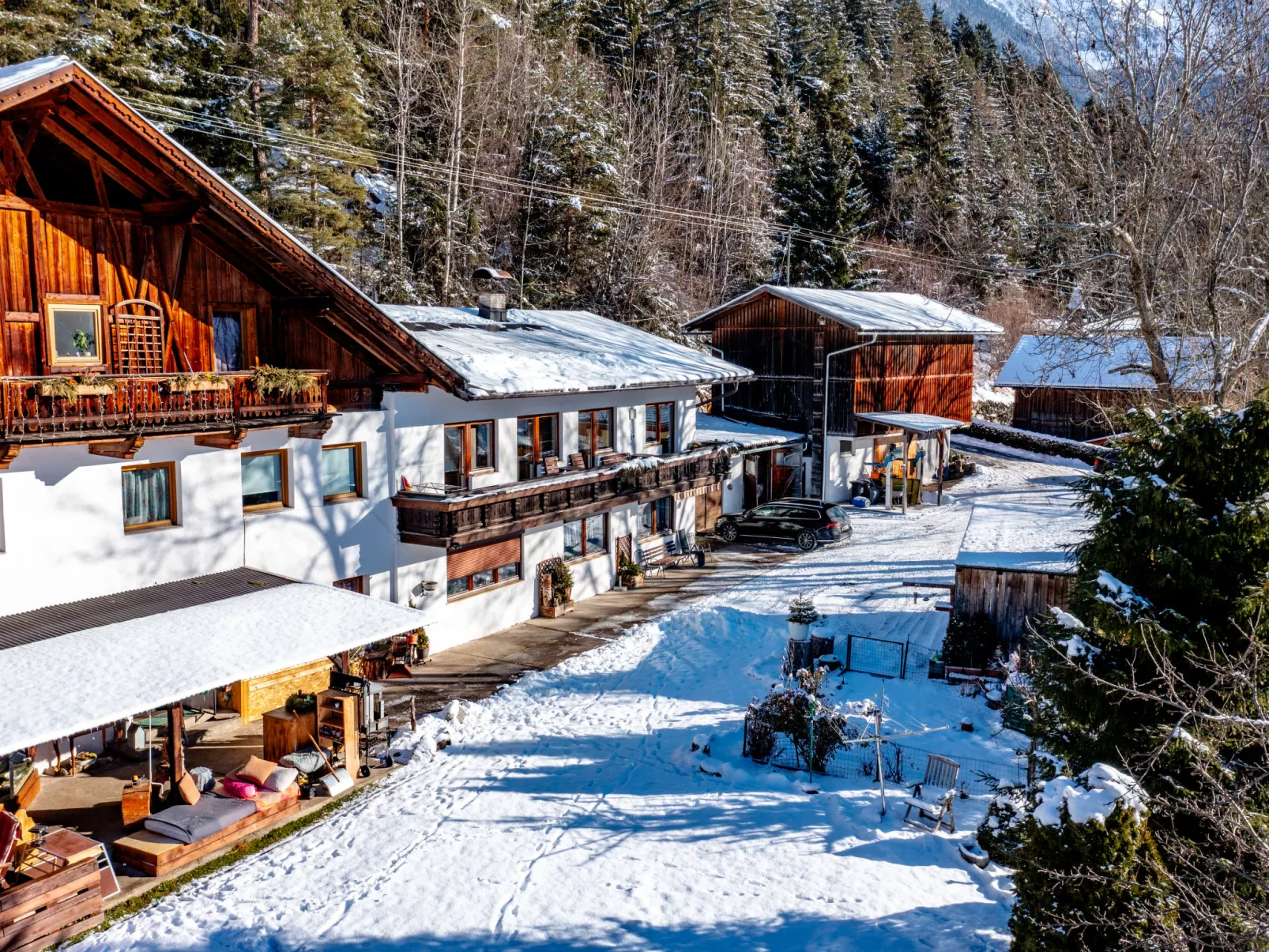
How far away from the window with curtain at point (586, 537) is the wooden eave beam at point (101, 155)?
13428mm

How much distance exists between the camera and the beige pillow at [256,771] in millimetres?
13969

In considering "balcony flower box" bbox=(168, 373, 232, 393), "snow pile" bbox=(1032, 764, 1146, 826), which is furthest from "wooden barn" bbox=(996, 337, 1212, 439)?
"snow pile" bbox=(1032, 764, 1146, 826)

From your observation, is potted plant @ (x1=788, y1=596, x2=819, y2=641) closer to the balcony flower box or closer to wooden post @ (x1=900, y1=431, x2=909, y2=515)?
the balcony flower box

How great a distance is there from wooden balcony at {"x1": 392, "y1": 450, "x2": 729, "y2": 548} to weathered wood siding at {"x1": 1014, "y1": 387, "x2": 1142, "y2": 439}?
30.6 m

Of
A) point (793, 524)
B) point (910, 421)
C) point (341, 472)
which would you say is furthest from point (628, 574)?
point (910, 421)

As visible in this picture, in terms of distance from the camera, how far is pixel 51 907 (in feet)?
35.7

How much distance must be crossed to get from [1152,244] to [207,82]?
30069 millimetres

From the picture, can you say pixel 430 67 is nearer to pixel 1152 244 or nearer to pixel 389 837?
pixel 1152 244

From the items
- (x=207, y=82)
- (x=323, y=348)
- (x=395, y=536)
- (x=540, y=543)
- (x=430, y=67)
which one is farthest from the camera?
(x=430, y=67)

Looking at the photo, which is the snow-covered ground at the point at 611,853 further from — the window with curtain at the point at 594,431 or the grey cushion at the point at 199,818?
the window with curtain at the point at 594,431

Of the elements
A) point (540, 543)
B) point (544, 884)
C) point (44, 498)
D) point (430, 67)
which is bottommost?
point (544, 884)

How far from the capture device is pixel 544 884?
12.1 meters

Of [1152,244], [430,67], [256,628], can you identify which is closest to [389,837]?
[256,628]

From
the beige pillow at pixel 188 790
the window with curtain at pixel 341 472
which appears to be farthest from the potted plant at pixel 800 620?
the beige pillow at pixel 188 790
